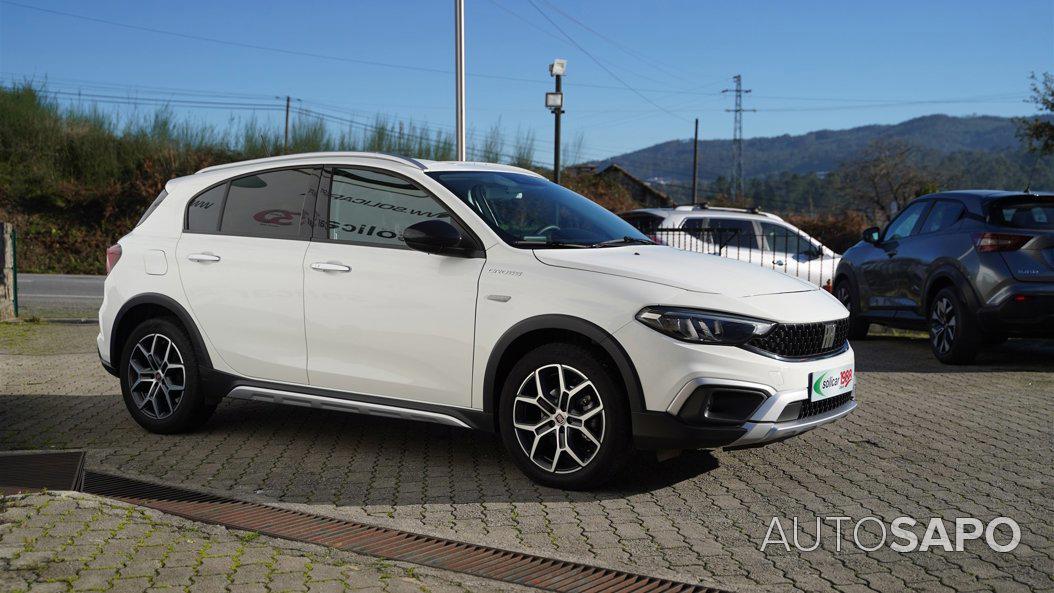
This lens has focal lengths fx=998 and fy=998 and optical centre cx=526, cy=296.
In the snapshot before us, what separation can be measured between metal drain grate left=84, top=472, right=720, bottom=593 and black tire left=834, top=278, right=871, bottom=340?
899 cm

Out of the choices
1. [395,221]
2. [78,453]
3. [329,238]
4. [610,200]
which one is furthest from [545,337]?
[610,200]

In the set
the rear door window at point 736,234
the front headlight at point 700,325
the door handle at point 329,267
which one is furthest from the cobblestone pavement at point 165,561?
the rear door window at point 736,234

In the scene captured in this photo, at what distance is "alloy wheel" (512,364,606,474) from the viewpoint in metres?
5.17

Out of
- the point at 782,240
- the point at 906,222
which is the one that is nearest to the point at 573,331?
the point at 906,222

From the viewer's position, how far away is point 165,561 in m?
4.16

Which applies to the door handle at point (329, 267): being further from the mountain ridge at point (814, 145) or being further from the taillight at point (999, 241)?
the mountain ridge at point (814, 145)

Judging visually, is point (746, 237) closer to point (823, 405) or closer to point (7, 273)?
point (7, 273)

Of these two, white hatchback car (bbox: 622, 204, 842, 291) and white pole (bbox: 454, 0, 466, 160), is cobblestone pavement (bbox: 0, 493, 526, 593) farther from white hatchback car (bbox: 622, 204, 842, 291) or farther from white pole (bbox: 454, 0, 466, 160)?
white pole (bbox: 454, 0, 466, 160)

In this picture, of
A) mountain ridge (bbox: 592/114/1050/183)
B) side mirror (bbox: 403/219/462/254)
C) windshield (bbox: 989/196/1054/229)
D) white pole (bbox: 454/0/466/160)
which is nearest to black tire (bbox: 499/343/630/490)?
side mirror (bbox: 403/219/462/254)

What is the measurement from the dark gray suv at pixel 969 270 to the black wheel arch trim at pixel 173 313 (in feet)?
23.7

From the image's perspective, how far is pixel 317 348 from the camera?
6.00 metres

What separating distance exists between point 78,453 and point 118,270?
4.57 ft

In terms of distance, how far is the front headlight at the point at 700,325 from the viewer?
4969 mm

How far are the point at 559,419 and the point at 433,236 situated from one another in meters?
1.21
